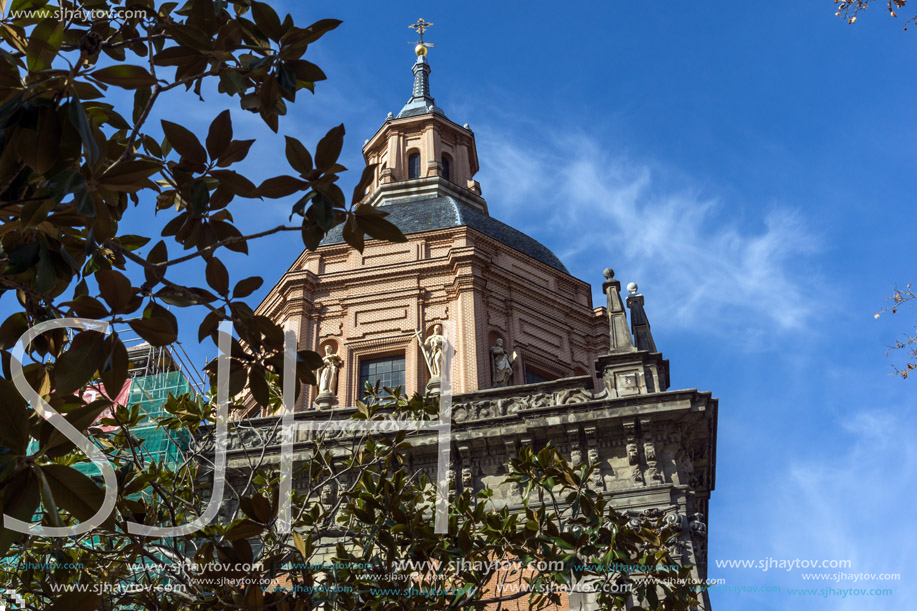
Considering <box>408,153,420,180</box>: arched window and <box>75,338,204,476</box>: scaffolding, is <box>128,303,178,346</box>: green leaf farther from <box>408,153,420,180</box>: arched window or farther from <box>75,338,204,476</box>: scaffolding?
<box>408,153,420,180</box>: arched window

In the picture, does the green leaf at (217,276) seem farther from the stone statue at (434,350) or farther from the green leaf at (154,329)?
the stone statue at (434,350)

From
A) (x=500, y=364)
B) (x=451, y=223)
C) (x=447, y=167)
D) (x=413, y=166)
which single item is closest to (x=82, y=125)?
(x=500, y=364)

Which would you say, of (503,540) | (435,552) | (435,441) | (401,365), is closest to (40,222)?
(435,552)

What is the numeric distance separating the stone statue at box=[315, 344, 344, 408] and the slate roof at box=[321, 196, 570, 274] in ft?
13.8

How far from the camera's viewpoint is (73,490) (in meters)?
3.61

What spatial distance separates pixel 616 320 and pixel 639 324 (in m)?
0.65

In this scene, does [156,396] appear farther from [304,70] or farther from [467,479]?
[304,70]

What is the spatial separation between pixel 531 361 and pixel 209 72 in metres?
17.9

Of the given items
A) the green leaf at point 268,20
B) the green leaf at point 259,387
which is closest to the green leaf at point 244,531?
the green leaf at point 259,387

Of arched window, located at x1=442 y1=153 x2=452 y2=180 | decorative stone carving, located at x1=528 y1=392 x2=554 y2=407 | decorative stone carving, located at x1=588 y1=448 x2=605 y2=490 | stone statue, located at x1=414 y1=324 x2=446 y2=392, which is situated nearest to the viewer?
decorative stone carving, located at x1=588 y1=448 x2=605 y2=490

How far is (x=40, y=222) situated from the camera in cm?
424

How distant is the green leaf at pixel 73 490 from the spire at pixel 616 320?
14.4 meters

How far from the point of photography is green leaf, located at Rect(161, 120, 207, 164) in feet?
16.3

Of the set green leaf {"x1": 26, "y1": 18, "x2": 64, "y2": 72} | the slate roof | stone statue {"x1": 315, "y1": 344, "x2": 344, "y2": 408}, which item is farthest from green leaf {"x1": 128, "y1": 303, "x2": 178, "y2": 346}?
the slate roof
